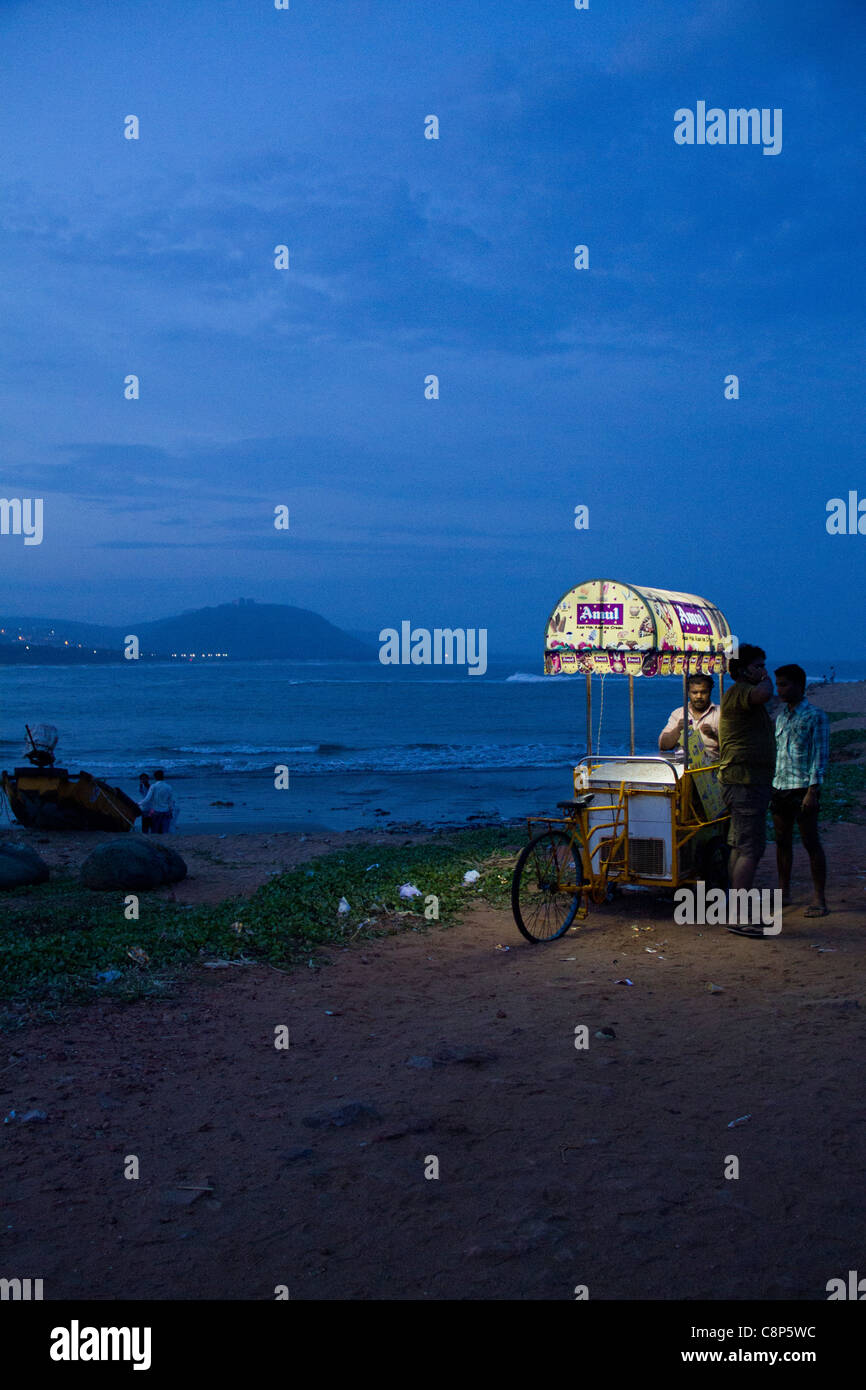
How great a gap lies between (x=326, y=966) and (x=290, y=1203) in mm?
3682

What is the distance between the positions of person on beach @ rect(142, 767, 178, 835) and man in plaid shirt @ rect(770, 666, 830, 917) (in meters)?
12.8

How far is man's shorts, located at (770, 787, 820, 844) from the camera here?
27.1 feet

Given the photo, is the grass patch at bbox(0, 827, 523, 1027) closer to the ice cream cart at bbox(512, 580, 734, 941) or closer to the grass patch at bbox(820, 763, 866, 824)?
the ice cream cart at bbox(512, 580, 734, 941)

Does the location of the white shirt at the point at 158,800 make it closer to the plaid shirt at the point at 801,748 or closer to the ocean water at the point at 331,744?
the ocean water at the point at 331,744

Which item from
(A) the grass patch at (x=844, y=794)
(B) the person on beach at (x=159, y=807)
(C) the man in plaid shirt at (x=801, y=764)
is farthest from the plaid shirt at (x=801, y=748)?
(B) the person on beach at (x=159, y=807)

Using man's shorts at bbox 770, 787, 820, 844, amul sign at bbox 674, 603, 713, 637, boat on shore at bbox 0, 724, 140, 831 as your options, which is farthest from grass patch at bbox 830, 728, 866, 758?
boat on shore at bbox 0, 724, 140, 831

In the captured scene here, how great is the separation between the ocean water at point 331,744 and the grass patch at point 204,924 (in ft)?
9.99

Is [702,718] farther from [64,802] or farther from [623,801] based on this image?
[64,802]

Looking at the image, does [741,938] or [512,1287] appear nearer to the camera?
[512,1287]

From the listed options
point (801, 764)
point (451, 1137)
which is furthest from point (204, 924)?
point (801, 764)

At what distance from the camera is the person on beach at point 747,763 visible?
799 centimetres

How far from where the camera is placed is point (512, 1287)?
134 inches
